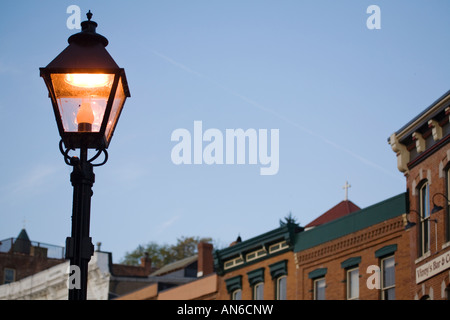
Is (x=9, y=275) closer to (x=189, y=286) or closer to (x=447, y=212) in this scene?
(x=189, y=286)

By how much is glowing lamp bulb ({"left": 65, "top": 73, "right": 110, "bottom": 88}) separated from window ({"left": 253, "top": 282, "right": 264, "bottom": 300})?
114ft

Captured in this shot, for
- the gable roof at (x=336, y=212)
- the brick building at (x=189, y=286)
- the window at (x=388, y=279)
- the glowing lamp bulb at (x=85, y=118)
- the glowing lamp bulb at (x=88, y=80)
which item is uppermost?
the gable roof at (x=336, y=212)

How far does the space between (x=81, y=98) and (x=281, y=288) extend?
110 feet

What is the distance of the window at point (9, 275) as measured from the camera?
73875 mm

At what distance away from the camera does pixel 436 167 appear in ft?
104

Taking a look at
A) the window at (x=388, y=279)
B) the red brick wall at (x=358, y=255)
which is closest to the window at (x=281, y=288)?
the red brick wall at (x=358, y=255)

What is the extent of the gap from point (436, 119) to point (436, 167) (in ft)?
5.71

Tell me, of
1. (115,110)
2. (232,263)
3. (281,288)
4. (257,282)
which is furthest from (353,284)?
(115,110)

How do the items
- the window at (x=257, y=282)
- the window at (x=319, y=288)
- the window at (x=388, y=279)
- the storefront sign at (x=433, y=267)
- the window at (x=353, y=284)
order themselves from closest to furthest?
the storefront sign at (x=433, y=267)
the window at (x=388, y=279)
the window at (x=353, y=284)
the window at (x=319, y=288)
the window at (x=257, y=282)

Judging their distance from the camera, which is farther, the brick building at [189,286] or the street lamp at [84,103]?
the brick building at [189,286]

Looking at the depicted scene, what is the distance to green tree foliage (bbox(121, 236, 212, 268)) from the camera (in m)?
97.6

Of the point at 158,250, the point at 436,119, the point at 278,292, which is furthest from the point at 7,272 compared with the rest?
the point at 436,119

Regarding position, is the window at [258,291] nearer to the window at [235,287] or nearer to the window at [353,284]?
the window at [235,287]
